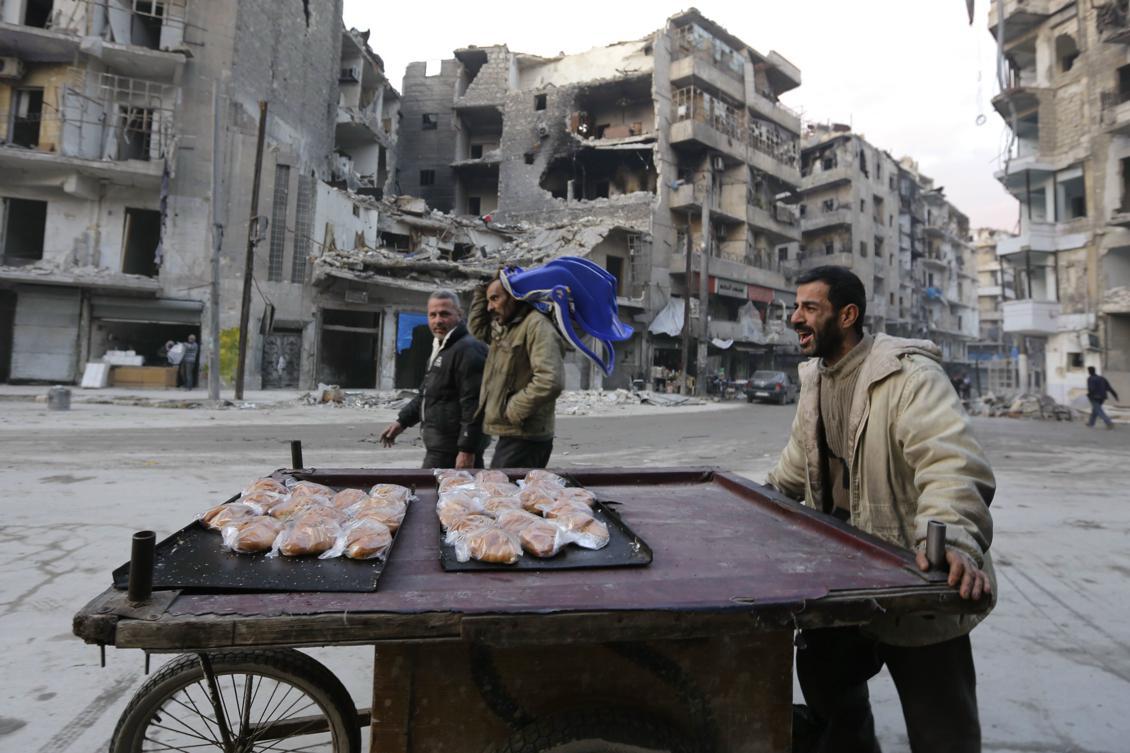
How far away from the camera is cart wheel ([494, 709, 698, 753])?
1.45 metres

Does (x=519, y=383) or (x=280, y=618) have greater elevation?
(x=519, y=383)

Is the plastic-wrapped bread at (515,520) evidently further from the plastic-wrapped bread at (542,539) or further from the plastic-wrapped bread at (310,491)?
the plastic-wrapped bread at (310,491)

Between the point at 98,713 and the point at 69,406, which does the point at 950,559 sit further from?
the point at 69,406

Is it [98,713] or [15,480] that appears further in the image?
[15,480]

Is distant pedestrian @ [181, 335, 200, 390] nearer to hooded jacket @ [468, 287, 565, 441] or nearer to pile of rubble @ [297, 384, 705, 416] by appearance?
pile of rubble @ [297, 384, 705, 416]

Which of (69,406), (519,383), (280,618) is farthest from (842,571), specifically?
(69,406)

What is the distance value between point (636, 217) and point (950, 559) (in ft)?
106

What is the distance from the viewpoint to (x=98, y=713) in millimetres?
2340

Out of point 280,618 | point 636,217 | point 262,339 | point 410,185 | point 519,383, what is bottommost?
point 280,618

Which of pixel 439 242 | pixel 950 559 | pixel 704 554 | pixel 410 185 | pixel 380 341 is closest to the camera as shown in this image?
pixel 950 559

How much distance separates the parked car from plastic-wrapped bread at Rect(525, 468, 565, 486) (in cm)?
2434

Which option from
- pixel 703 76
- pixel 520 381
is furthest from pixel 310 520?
pixel 703 76

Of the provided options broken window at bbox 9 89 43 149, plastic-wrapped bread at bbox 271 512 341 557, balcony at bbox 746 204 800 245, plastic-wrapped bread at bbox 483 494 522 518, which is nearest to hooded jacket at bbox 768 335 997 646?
plastic-wrapped bread at bbox 483 494 522 518

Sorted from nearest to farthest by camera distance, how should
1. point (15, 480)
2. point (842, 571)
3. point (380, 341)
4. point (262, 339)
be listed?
1. point (842, 571)
2. point (15, 480)
3. point (262, 339)
4. point (380, 341)
